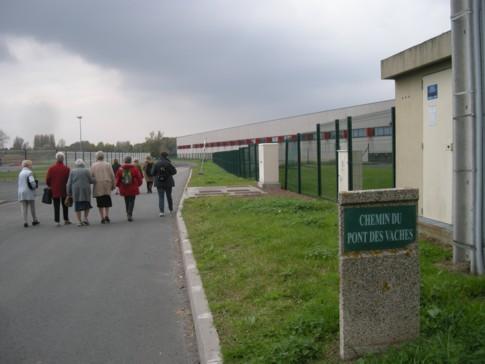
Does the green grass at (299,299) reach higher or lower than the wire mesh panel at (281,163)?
lower

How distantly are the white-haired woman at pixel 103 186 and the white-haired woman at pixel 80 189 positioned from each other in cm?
42

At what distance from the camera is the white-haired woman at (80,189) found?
13508mm

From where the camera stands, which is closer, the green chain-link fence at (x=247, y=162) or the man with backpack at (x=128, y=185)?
the man with backpack at (x=128, y=185)

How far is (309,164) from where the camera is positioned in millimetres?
17109

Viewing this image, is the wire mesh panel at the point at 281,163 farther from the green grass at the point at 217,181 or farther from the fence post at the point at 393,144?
the fence post at the point at 393,144

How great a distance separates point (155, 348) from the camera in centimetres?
518

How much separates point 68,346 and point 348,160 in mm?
8246

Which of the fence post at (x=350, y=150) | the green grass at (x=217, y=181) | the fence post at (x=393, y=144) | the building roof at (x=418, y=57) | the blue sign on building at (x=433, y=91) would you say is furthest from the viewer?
the green grass at (x=217, y=181)

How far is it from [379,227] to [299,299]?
181 centimetres

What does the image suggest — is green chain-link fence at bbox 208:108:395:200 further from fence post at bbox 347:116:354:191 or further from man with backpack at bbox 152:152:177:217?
man with backpack at bbox 152:152:177:217

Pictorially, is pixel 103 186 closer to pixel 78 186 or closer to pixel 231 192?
pixel 78 186

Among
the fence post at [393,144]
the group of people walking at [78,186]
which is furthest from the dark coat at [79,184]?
the fence post at [393,144]

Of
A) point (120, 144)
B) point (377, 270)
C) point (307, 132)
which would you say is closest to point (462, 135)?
point (377, 270)

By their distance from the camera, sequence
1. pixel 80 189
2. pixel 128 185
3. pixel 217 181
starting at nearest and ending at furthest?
pixel 80 189
pixel 128 185
pixel 217 181
